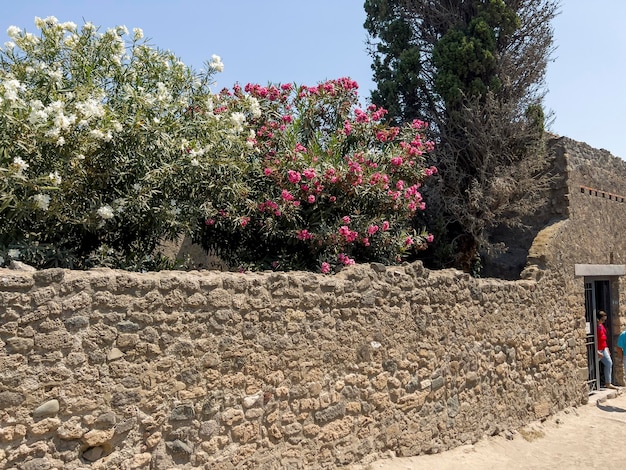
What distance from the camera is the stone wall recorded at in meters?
4.03

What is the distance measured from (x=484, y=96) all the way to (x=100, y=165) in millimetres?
6673

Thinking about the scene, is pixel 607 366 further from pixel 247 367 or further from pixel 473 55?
pixel 247 367

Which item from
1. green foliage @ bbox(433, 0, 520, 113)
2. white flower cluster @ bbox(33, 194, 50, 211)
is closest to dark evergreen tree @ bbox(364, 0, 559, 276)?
green foliage @ bbox(433, 0, 520, 113)

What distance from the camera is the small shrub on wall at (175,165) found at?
548 cm

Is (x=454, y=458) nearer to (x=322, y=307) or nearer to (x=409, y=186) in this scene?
(x=322, y=307)

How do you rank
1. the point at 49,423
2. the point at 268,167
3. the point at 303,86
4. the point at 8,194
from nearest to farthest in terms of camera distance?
the point at 49,423, the point at 8,194, the point at 268,167, the point at 303,86

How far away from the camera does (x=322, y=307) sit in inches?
223

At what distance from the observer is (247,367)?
504 cm

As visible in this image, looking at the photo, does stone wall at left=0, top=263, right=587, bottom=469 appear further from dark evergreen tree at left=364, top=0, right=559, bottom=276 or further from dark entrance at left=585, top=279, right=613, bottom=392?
dark entrance at left=585, top=279, right=613, bottom=392

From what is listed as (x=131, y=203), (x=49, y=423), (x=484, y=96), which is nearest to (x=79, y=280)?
(x=49, y=423)

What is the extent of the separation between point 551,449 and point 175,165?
5773mm

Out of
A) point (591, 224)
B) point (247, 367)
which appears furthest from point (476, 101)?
point (247, 367)

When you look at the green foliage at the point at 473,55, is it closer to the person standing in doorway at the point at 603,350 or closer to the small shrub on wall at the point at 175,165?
the small shrub on wall at the point at 175,165

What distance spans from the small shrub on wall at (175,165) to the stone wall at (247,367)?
1.23m
